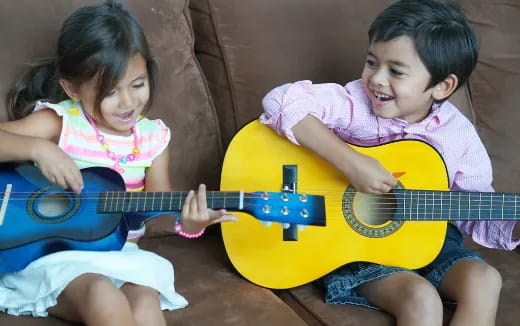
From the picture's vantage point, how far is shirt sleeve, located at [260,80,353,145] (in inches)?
62.6

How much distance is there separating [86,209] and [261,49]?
0.75m

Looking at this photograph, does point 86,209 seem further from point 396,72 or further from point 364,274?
point 396,72

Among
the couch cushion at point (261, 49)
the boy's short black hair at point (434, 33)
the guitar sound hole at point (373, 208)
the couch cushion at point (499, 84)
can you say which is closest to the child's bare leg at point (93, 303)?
the guitar sound hole at point (373, 208)

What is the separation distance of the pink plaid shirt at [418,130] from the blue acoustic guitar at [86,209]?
1.19ft

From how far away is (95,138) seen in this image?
151 cm

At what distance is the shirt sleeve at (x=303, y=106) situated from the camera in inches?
62.6

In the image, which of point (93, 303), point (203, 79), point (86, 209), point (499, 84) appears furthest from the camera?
point (499, 84)

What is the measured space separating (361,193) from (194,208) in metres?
0.45

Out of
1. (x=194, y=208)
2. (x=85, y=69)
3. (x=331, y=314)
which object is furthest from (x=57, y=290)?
(x=331, y=314)

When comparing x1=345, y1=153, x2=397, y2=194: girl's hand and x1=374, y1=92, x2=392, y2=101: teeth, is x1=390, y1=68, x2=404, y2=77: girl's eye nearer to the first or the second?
x1=374, y1=92, x2=392, y2=101: teeth

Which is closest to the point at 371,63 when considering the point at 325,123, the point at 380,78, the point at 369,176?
the point at 380,78

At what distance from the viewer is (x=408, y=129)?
1.66 meters

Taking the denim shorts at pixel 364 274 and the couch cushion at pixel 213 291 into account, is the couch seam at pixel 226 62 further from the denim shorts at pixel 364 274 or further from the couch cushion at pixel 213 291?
the denim shorts at pixel 364 274

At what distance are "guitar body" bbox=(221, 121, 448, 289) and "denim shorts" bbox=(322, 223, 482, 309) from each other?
0.09ft
